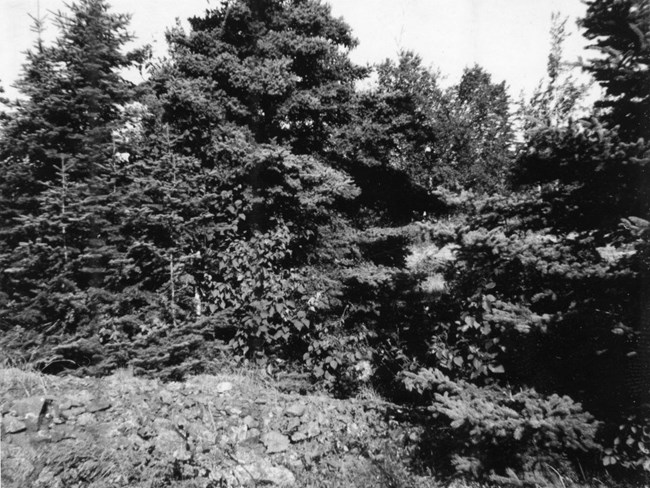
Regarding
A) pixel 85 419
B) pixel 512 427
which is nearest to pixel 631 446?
pixel 512 427

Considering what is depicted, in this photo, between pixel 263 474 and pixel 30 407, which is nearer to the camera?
pixel 30 407

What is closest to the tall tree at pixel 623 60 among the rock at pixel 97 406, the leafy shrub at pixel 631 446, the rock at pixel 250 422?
the leafy shrub at pixel 631 446

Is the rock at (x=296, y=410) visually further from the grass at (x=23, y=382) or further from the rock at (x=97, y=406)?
the grass at (x=23, y=382)

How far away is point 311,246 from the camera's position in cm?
747

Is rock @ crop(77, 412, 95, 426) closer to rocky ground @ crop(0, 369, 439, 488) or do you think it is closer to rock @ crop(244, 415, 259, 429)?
rocky ground @ crop(0, 369, 439, 488)

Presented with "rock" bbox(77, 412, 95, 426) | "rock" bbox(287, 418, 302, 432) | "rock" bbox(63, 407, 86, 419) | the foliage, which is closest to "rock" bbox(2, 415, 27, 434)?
"rock" bbox(63, 407, 86, 419)

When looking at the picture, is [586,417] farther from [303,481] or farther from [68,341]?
[68,341]

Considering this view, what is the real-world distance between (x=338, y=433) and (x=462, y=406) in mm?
2307

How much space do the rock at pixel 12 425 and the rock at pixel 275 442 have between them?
280 centimetres

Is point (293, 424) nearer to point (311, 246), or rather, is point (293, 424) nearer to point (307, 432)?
point (307, 432)

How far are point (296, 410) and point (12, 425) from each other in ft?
11.2

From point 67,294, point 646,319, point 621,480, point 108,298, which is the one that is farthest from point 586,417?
point 67,294

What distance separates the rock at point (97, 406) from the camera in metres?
4.30

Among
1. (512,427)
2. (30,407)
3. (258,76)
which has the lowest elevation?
(30,407)
